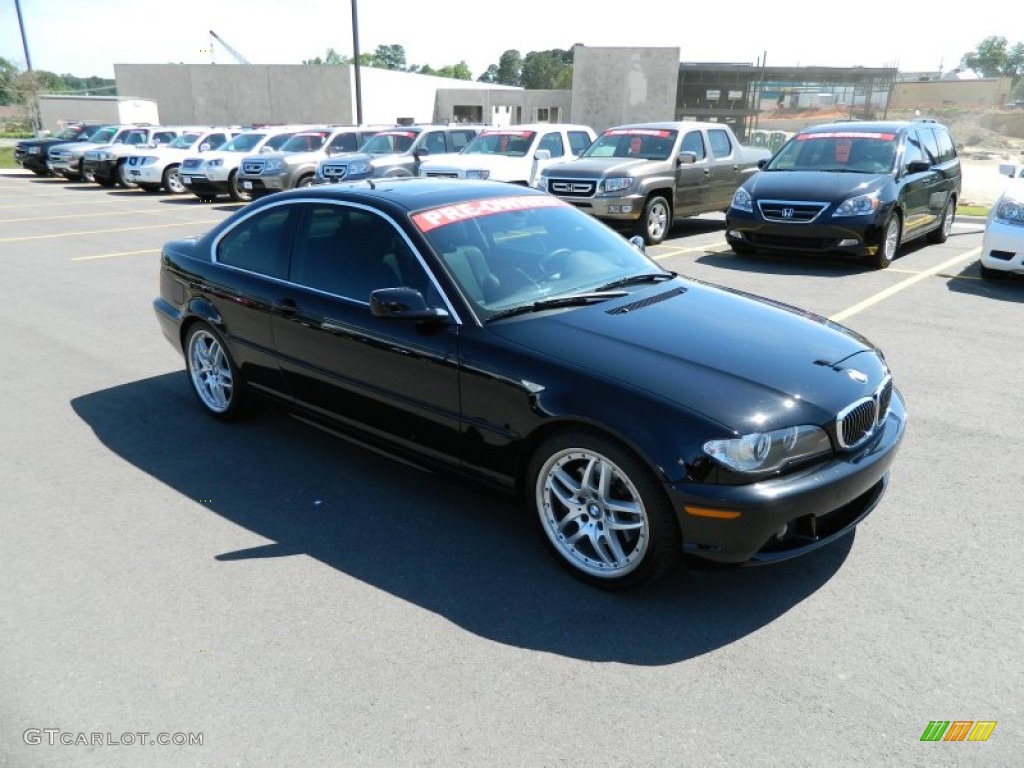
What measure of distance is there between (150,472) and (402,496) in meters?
1.55

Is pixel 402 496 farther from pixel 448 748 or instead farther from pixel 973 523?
pixel 973 523

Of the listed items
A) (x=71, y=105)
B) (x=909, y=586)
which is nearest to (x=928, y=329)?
(x=909, y=586)

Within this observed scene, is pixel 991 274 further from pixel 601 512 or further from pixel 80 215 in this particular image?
pixel 80 215

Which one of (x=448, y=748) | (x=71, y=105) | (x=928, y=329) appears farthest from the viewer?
(x=71, y=105)

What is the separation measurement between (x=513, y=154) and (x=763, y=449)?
12.7 meters

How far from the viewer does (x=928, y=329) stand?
754cm

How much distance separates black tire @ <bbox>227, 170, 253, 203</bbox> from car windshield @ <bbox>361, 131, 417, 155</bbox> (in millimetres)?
2945

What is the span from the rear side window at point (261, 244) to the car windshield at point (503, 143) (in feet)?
33.9

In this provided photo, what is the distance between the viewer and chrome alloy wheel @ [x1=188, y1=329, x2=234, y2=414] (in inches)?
210

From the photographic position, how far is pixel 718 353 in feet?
11.6

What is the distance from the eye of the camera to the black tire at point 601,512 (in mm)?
3195

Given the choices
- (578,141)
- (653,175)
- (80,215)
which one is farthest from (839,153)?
(80,215)

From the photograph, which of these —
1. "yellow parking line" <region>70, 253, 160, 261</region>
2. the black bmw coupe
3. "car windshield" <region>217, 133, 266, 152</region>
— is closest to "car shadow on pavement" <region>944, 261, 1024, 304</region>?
the black bmw coupe

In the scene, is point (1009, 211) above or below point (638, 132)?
below
